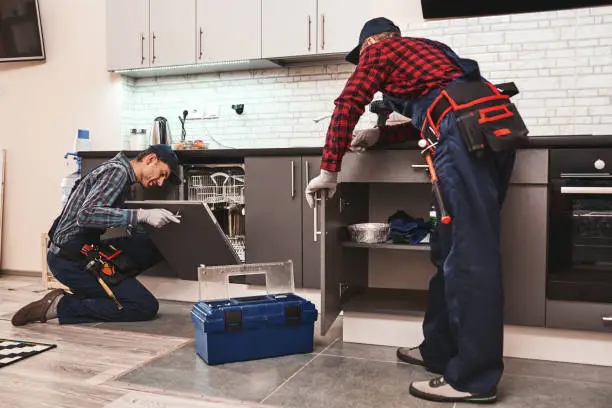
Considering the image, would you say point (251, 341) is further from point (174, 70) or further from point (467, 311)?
point (174, 70)

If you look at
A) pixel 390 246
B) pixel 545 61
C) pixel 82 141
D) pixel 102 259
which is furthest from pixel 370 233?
pixel 82 141

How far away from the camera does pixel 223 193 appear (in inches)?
146

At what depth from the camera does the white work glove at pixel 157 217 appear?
3.04 meters

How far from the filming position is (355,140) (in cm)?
269

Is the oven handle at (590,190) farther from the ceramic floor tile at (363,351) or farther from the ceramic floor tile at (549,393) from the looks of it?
the ceramic floor tile at (363,351)

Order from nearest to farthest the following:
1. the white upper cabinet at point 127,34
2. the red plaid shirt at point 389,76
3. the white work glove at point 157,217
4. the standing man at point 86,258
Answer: the red plaid shirt at point 389,76 → the white work glove at point 157,217 → the standing man at point 86,258 → the white upper cabinet at point 127,34

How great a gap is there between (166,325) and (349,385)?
1306 mm

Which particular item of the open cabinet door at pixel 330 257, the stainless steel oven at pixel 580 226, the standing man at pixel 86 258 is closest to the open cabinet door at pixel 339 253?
the open cabinet door at pixel 330 257

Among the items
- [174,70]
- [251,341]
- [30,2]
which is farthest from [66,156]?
[251,341]

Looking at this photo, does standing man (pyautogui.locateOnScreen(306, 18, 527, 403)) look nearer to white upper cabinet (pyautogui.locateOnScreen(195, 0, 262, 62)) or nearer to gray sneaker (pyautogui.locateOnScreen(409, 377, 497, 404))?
gray sneaker (pyautogui.locateOnScreen(409, 377, 497, 404))

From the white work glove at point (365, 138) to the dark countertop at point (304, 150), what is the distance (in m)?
0.07

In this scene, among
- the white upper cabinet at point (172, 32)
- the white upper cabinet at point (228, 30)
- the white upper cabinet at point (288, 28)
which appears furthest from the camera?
the white upper cabinet at point (172, 32)

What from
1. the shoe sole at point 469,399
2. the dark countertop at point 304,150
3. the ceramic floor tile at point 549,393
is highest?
the dark countertop at point 304,150

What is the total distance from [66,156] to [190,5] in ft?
4.68
